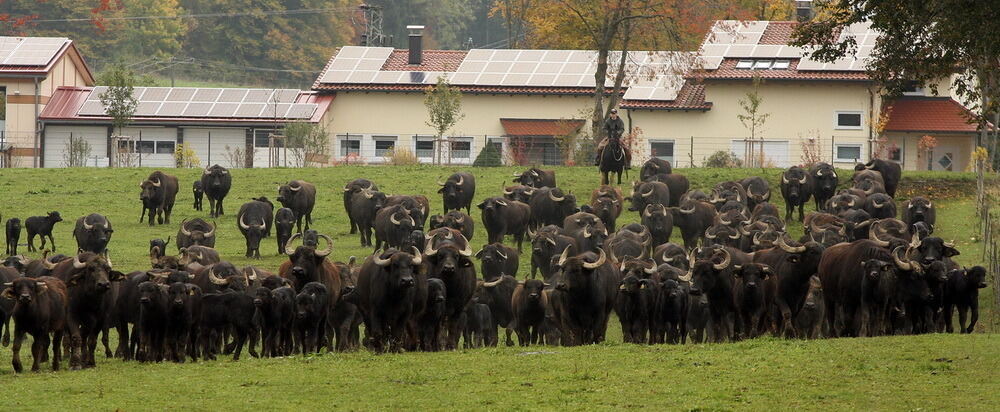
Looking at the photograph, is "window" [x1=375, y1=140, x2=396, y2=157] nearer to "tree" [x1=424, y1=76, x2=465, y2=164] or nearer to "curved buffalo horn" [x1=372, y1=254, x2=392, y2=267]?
"tree" [x1=424, y1=76, x2=465, y2=164]

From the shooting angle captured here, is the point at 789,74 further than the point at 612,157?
Yes

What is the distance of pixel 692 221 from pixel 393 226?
7170 millimetres

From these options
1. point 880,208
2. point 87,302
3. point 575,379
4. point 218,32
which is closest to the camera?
point 575,379

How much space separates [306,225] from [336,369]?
→ 2044cm

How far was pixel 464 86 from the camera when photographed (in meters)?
71.2

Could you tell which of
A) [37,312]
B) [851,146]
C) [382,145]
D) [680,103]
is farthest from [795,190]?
[382,145]

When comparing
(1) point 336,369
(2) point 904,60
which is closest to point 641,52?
(2) point 904,60

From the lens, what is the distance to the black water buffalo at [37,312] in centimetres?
2000

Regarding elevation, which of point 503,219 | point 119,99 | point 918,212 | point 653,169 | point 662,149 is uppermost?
point 119,99

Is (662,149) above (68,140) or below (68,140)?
below

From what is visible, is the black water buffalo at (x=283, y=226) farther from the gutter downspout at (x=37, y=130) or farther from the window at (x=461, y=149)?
the gutter downspout at (x=37, y=130)

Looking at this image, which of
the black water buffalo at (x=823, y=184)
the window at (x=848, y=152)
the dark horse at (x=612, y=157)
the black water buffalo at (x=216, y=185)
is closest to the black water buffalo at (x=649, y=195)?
the dark horse at (x=612, y=157)

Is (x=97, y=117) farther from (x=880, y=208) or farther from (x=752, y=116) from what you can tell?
(x=880, y=208)

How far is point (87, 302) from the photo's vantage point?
21531 millimetres
